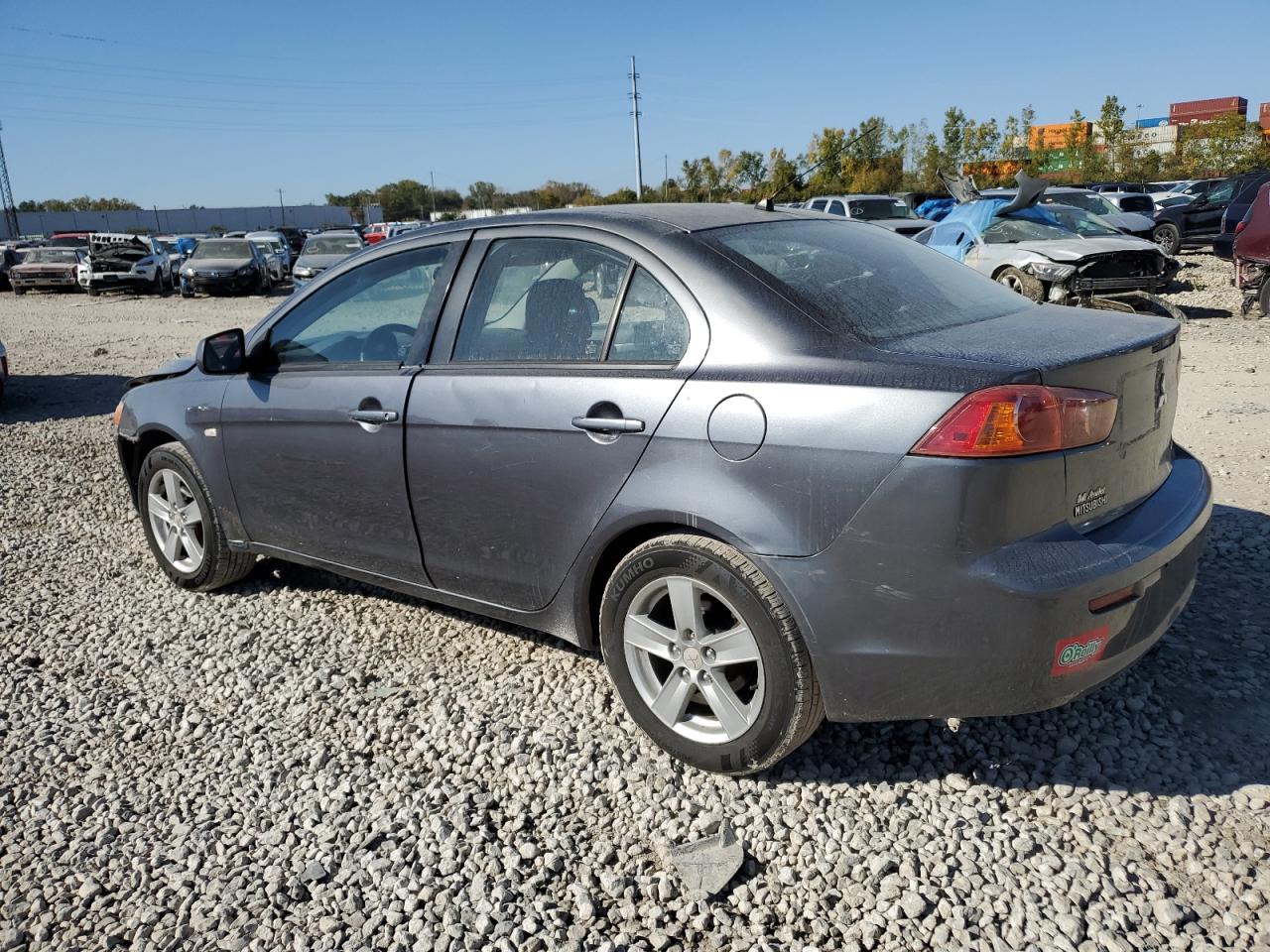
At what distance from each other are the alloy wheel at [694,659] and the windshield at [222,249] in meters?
24.7

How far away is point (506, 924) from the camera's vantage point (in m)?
2.53

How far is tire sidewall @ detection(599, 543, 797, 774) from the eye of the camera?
2.78m

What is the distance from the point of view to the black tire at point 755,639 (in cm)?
276

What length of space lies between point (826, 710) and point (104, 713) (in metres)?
2.76

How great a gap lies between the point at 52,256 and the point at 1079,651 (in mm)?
32981

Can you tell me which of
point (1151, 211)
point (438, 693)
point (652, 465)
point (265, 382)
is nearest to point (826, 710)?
point (652, 465)

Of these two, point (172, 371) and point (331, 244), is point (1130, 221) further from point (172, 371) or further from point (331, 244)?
point (172, 371)

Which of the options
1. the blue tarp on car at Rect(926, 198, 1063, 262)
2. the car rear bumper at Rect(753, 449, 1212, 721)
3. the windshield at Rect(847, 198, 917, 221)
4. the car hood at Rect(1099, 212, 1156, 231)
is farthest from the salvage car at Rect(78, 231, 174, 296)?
the car rear bumper at Rect(753, 449, 1212, 721)

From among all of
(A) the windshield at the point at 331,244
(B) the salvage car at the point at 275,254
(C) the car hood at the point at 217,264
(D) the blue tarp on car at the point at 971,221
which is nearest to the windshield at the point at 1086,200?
(D) the blue tarp on car at the point at 971,221

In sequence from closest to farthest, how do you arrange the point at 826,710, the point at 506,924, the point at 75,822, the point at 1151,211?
the point at 506,924 → the point at 826,710 → the point at 75,822 → the point at 1151,211

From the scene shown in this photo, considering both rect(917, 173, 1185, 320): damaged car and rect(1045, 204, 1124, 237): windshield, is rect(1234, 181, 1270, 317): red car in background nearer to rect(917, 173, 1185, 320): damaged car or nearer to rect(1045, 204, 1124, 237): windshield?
rect(917, 173, 1185, 320): damaged car

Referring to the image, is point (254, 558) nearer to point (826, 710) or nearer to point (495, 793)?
point (495, 793)

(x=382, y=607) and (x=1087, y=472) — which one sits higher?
(x=1087, y=472)

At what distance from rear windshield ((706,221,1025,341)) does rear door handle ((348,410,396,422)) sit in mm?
1330
